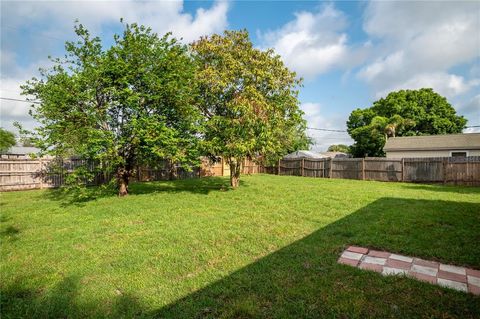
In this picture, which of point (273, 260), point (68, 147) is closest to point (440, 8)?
point (273, 260)

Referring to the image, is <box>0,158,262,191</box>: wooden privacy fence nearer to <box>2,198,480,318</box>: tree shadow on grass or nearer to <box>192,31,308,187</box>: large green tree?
<box>192,31,308,187</box>: large green tree

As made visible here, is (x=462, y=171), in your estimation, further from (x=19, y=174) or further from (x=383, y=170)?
(x=19, y=174)

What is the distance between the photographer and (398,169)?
16.0 m

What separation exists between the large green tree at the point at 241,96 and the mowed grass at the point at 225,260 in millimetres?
3219

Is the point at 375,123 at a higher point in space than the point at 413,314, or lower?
higher

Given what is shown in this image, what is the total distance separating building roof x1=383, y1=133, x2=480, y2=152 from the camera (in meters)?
19.7

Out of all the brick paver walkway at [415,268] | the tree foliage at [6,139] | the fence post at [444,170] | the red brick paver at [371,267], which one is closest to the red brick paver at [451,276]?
the brick paver walkway at [415,268]

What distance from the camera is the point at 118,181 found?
1009 cm

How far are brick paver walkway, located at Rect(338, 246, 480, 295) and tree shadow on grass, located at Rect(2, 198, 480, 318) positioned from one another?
7.5 inches

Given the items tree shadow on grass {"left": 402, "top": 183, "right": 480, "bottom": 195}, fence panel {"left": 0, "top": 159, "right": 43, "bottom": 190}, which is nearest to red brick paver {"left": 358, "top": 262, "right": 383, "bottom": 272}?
tree shadow on grass {"left": 402, "top": 183, "right": 480, "bottom": 195}

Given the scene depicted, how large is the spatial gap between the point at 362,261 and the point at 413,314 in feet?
4.29

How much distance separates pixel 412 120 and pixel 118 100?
3083 cm

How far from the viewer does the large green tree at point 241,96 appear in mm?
9719

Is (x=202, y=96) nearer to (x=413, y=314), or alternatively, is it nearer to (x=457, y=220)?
(x=457, y=220)
